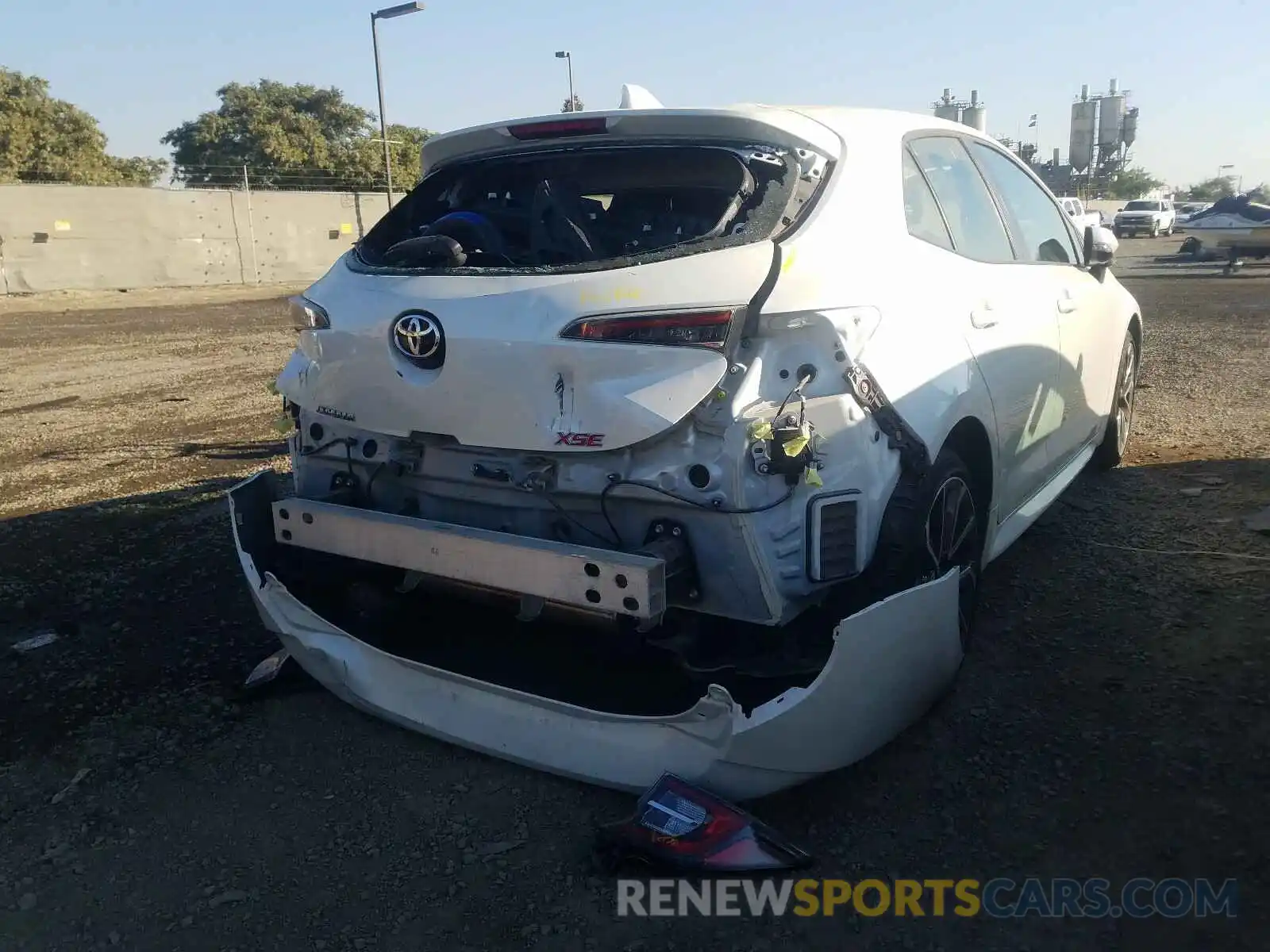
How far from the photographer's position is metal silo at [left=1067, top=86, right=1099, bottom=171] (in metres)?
64.4

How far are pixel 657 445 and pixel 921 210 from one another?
1.37 meters

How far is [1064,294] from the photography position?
445 cm

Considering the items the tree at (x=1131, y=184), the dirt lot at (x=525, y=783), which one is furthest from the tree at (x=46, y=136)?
the tree at (x=1131, y=184)

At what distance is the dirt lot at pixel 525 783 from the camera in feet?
8.30

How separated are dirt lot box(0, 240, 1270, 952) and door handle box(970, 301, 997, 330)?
3.80ft

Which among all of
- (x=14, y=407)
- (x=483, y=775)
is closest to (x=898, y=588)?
(x=483, y=775)

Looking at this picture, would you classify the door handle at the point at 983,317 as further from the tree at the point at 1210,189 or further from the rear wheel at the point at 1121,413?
the tree at the point at 1210,189

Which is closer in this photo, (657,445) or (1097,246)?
(657,445)

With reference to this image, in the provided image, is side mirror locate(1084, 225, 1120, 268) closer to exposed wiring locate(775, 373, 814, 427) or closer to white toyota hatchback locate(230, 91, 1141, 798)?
white toyota hatchback locate(230, 91, 1141, 798)

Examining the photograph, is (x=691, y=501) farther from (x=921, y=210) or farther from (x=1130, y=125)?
(x=1130, y=125)

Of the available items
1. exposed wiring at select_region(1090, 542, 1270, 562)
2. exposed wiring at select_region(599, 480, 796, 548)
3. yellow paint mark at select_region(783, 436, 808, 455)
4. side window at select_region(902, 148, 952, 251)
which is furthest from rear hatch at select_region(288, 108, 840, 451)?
exposed wiring at select_region(1090, 542, 1270, 562)

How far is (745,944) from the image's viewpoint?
95.9 inches

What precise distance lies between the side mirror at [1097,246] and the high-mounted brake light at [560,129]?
2.75 metres

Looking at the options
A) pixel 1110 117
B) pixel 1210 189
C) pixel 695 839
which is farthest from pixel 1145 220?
pixel 1210 189
